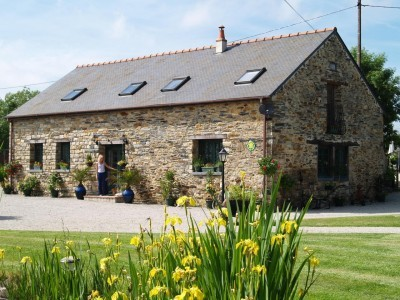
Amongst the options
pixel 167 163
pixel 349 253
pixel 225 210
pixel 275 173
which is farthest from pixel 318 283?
pixel 167 163

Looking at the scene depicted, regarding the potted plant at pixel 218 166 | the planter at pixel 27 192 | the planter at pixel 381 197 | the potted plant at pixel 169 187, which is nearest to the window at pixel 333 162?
the planter at pixel 381 197

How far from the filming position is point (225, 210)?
13.1 ft

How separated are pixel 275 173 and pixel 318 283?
Answer: 1181 centimetres

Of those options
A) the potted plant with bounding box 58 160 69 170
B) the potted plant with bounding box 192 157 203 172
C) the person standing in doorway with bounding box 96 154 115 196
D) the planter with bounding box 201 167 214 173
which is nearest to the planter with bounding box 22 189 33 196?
the potted plant with bounding box 58 160 69 170

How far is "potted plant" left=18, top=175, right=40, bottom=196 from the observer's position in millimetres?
25242

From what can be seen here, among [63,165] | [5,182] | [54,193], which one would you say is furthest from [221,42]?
[5,182]

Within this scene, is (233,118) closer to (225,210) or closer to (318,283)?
(318,283)

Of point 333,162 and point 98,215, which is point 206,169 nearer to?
point 333,162

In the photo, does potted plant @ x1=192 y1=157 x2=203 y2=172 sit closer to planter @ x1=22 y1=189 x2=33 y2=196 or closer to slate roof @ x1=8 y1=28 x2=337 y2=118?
slate roof @ x1=8 y1=28 x2=337 y2=118

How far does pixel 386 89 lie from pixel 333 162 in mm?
11016

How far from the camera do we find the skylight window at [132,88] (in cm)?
2334

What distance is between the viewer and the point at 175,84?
22.4m

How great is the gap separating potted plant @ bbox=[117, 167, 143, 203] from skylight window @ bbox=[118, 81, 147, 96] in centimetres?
313

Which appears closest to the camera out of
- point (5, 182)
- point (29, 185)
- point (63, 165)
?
point (63, 165)
